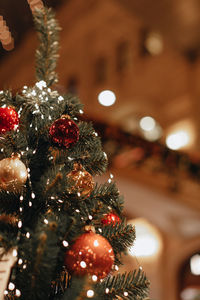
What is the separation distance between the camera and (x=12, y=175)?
100 cm

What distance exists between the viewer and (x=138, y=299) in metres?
1.01

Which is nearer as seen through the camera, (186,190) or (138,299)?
(138,299)

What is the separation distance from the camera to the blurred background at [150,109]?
20.9 feet

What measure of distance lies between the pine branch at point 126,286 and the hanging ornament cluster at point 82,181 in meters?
0.24

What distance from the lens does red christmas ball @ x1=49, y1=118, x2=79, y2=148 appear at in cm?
106

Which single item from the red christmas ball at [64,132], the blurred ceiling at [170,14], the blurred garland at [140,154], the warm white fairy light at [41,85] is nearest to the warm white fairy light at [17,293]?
the red christmas ball at [64,132]

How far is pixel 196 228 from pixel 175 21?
400 cm

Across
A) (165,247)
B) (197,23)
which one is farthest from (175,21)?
(165,247)

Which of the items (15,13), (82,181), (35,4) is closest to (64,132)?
(82,181)

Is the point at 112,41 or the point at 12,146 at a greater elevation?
the point at 112,41

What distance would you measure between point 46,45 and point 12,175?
1.82 ft

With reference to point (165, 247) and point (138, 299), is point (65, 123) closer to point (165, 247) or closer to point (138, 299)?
point (138, 299)

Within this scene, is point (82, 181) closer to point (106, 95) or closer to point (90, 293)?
point (90, 293)

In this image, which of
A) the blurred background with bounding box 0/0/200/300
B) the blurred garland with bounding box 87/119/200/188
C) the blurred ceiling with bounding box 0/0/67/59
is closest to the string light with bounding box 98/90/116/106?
the blurred background with bounding box 0/0/200/300
